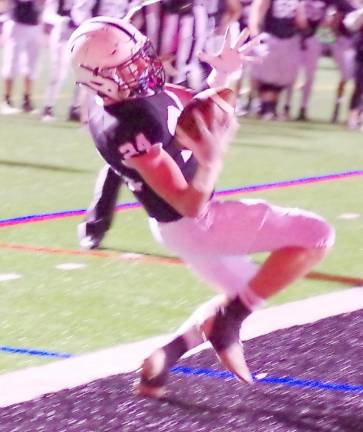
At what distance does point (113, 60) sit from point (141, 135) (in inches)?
11.3

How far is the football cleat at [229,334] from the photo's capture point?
4004 mm

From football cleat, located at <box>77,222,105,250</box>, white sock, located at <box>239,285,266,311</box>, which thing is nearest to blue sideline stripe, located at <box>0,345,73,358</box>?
white sock, located at <box>239,285,266,311</box>

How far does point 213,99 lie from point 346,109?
36.3 ft

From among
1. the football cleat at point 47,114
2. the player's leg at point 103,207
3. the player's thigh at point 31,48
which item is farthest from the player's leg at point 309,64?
the player's leg at point 103,207

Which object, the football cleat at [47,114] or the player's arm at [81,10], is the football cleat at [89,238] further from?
the football cleat at [47,114]

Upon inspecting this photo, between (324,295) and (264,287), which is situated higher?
(264,287)

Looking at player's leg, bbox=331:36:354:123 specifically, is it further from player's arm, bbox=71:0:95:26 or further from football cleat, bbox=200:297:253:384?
football cleat, bbox=200:297:253:384

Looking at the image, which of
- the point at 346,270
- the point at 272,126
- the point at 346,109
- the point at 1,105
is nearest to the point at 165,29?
the point at 272,126

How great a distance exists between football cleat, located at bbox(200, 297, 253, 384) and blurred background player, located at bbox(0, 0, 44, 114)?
8.96m

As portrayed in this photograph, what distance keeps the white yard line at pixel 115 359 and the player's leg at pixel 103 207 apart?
1570 mm

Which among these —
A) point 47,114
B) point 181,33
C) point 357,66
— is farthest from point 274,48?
point 47,114

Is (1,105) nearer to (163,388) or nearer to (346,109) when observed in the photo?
(346,109)

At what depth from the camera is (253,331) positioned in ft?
15.7

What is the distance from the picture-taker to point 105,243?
6570 millimetres
